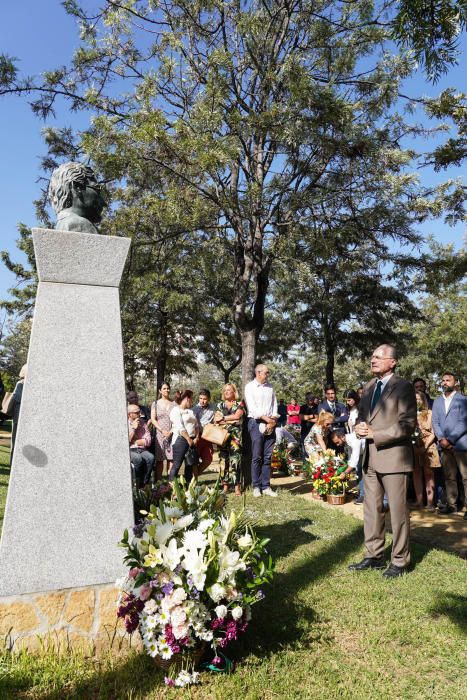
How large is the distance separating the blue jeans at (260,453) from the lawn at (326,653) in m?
3.09

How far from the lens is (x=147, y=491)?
195 inches

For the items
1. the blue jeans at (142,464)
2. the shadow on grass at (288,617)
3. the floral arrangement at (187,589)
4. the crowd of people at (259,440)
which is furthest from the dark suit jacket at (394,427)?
the blue jeans at (142,464)

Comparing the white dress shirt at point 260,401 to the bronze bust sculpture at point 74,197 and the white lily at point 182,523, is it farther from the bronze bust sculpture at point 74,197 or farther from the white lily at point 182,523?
the white lily at point 182,523

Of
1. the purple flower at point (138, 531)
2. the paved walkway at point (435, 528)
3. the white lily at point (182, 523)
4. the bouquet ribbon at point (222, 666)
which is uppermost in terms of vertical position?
the white lily at point (182, 523)

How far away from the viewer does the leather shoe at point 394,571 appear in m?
4.35

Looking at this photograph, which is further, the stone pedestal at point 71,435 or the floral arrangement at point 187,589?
the stone pedestal at point 71,435

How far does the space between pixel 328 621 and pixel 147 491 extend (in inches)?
85.8

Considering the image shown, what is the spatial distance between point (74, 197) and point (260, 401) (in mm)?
4831

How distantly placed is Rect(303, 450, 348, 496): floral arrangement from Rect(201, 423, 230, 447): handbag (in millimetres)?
1632

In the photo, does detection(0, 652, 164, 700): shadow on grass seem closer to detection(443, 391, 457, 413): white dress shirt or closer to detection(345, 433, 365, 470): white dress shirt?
detection(443, 391, 457, 413): white dress shirt

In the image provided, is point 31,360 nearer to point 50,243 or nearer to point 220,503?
point 50,243

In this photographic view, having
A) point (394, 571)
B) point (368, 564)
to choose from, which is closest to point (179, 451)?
point (368, 564)

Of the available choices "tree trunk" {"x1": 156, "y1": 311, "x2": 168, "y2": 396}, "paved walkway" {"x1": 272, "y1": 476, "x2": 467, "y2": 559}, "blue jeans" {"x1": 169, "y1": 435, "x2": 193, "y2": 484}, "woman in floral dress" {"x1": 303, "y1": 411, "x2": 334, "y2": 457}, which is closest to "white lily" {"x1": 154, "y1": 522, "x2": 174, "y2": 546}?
"paved walkway" {"x1": 272, "y1": 476, "x2": 467, "y2": 559}

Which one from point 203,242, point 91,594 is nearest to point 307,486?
point 203,242
